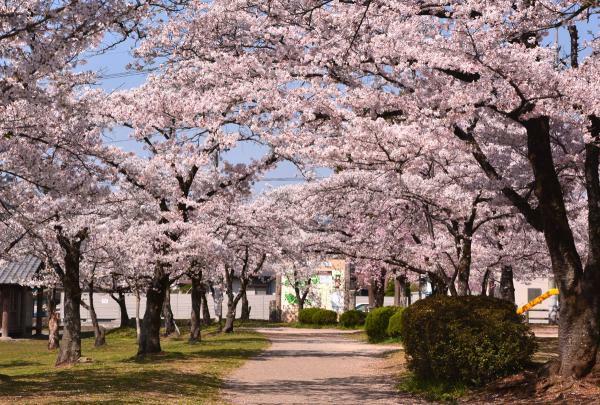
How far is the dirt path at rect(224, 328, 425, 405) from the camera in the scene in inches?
515

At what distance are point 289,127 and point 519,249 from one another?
11.5 m

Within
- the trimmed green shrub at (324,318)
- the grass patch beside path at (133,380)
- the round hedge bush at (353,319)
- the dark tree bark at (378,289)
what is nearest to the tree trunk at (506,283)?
the grass patch beside path at (133,380)

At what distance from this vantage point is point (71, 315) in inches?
862

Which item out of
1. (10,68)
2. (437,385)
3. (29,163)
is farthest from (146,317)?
(10,68)

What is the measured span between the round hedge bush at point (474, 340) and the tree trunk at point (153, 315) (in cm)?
1036

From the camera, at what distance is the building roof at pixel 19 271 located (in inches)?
1377

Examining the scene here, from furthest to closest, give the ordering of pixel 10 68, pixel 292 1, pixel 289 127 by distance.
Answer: pixel 289 127
pixel 292 1
pixel 10 68

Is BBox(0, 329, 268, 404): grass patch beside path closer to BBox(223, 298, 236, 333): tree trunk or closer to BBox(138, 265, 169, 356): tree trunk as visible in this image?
BBox(138, 265, 169, 356): tree trunk

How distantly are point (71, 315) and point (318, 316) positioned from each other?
30364 millimetres

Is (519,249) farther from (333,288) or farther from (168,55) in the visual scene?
(333,288)

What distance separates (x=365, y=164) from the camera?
15938 mm

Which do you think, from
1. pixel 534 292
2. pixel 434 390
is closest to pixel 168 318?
pixel 434 390

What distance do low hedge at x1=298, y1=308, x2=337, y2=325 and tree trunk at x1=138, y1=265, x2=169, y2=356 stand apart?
2896 cm

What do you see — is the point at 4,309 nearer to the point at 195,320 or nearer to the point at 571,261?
the point at 195,320
